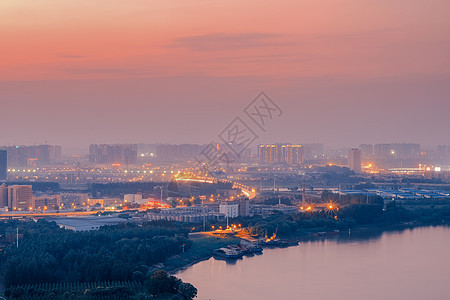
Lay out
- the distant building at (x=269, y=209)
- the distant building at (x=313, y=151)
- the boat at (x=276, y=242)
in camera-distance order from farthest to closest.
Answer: the distant building at (x=313, y=151) → the distant building at (x=269, y=209) → the boat at (x=276, y=242)

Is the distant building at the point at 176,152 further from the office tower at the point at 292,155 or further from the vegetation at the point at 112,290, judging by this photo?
the vegetation at the point at 112,290

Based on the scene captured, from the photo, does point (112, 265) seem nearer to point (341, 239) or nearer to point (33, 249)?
point (33, 249)

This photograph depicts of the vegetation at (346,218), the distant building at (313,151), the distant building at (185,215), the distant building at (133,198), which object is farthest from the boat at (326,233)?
the distant building at (313,151)

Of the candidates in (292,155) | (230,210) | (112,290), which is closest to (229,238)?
(230,210)

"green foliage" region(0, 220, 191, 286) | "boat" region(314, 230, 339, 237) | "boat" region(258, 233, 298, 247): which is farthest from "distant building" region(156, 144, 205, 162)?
"boat" region(258, 233, 298, 247)

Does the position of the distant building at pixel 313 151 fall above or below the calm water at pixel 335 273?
above

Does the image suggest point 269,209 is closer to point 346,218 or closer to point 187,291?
point 346,218

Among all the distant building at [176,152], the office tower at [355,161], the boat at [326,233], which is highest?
the distant building at [176,152]
